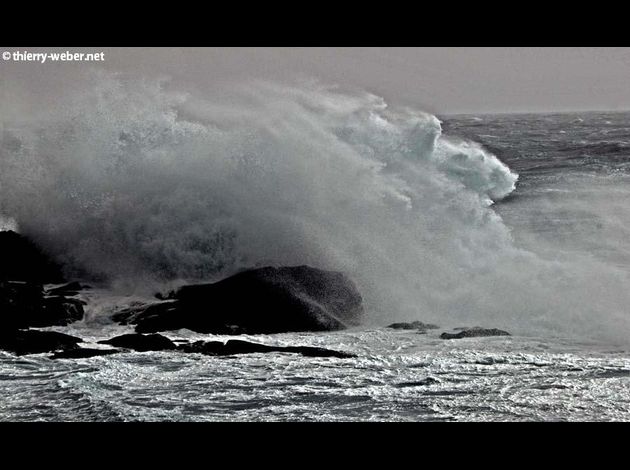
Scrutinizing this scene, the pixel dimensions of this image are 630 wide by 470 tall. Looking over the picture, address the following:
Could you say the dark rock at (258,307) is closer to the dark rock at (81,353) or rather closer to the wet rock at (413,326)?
the wet rock at (413,326)

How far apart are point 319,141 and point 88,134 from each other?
3.99 metres

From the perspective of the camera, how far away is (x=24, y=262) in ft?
40.7

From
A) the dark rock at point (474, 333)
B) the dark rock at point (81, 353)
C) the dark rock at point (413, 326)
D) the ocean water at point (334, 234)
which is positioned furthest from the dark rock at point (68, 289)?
the dark rock at point (474, 333)

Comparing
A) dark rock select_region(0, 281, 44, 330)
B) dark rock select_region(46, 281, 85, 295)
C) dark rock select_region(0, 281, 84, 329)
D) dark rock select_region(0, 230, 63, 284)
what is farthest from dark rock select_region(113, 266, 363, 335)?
dark rock select_region(0, 230, 63, 284)

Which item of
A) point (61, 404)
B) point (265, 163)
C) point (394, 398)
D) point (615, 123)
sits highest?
point (615, 123)

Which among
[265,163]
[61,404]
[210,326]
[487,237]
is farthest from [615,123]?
[61,404]

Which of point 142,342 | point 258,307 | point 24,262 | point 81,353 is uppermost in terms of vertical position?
point 24,262

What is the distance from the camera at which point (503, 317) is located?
1124 cm

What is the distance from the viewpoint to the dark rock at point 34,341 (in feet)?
30.8

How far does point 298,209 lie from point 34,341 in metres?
4.82

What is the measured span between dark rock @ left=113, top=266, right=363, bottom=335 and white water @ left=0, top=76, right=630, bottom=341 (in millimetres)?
811

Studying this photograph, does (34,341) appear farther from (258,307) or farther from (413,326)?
(413,326)

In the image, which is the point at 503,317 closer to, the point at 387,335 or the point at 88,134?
the point at 387,335

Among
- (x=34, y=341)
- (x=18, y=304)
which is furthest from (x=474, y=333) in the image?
(x=18, y=304)
